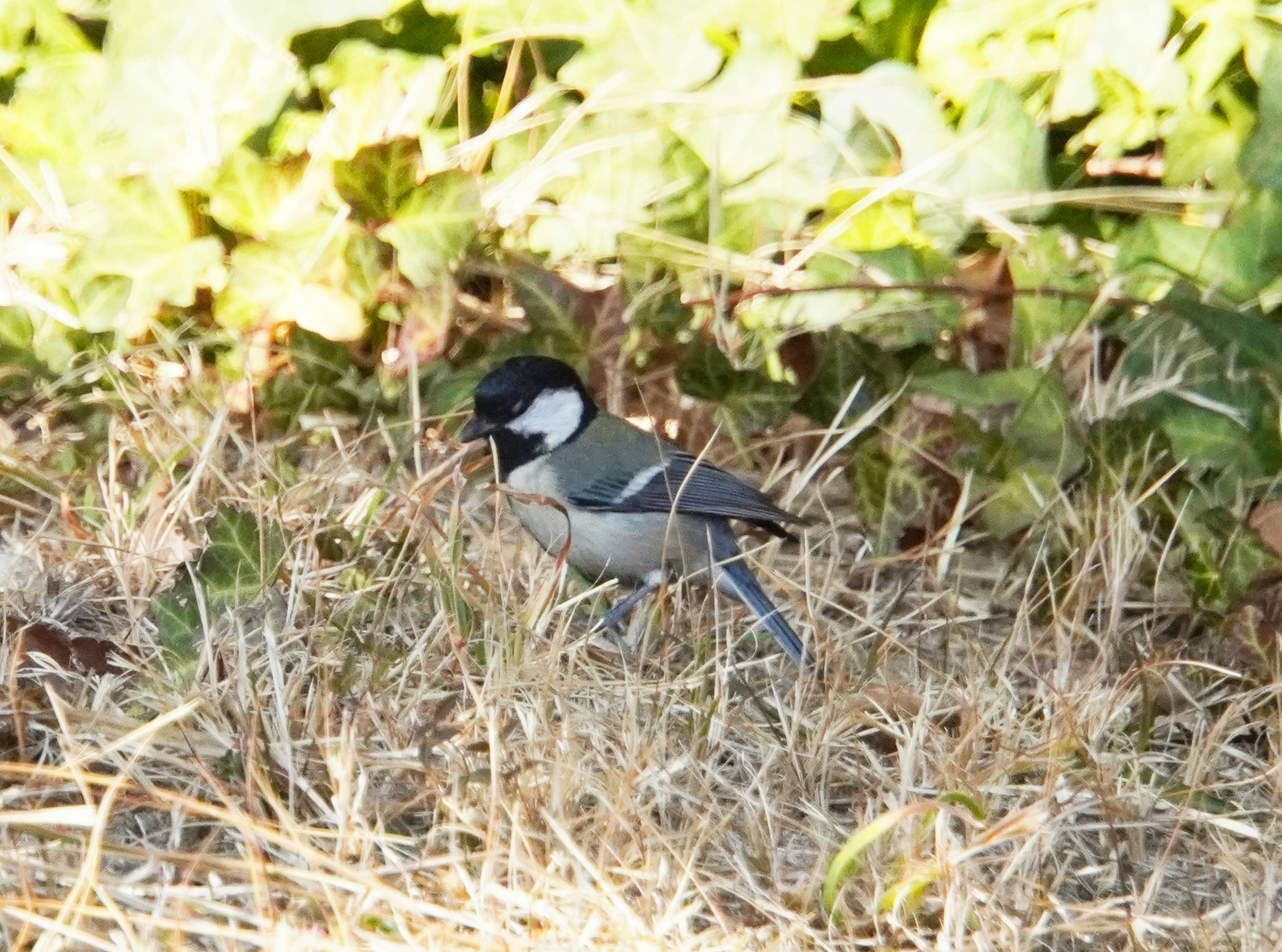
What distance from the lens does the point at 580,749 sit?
1555 mm

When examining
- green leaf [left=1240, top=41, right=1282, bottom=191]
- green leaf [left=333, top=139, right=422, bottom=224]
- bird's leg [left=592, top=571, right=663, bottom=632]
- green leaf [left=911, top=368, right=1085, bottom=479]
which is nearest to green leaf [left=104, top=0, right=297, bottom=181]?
green leaf [left=333, top=139, right=422, bottom=224]

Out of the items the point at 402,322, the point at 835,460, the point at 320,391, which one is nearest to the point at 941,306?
the point at 835,460

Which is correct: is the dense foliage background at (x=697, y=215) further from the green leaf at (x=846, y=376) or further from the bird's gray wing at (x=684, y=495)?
the bird's gray wing at (x=684, y=495)

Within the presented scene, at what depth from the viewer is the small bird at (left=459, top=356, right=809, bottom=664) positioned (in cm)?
217

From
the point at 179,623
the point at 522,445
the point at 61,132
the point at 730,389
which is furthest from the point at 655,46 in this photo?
the point at 179,623

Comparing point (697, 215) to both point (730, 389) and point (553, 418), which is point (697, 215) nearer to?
point (730, 389)

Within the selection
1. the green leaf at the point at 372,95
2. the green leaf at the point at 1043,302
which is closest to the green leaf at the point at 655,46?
the green leaf at the point at 372,95

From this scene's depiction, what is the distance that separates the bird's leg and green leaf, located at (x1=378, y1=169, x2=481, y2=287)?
620 mm

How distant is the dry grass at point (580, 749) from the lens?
133cm

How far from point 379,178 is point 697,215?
23.2 inches

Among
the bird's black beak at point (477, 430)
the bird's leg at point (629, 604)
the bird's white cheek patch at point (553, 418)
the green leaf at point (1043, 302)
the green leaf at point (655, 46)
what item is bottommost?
the bird's leg at point (629, 604)

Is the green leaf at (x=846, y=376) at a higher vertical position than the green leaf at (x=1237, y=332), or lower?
lower

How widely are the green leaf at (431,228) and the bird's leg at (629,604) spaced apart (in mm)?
620

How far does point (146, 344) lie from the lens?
8.03 ft
